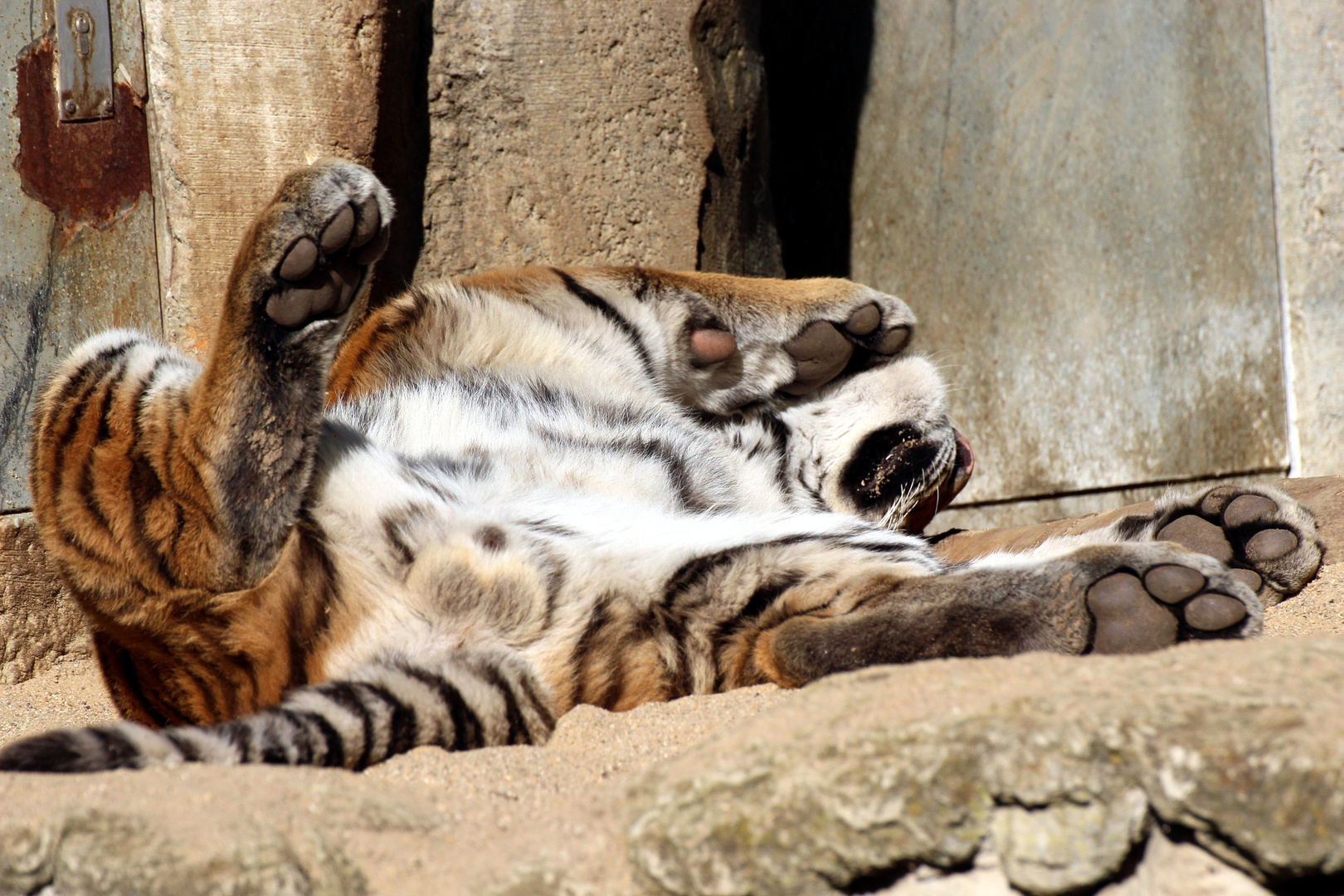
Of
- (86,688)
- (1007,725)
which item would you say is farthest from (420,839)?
(86,688)

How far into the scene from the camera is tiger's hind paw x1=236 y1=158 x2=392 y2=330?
1.84 m

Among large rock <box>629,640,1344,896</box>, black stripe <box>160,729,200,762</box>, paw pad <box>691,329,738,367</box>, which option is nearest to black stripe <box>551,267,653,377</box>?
paw pad <box>691,329,738,367</box>

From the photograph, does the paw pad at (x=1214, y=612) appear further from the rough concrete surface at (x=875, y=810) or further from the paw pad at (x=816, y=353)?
the paw pad at (x=816, y=353)

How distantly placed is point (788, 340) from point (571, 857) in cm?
180

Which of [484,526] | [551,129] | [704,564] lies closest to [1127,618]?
[704,564]

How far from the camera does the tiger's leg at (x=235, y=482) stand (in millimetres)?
1839

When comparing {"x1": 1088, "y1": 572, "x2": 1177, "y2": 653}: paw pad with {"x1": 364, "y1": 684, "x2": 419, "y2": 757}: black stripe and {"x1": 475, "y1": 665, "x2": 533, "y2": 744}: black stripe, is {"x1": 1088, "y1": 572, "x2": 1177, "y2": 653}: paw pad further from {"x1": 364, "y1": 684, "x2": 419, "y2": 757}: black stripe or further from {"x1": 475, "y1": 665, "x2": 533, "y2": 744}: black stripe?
{"x1": 364, "y1": 684, "x2": 419, "y2": 757}: black stripe

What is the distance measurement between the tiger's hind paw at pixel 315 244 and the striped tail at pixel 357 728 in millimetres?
602

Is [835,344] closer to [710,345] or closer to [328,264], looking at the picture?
[710,345]

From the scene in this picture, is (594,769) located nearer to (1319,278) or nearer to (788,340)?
(788,340)

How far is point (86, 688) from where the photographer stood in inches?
120

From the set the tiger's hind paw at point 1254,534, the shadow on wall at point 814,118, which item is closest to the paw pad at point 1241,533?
the tiger's hind paw at point 1254,534

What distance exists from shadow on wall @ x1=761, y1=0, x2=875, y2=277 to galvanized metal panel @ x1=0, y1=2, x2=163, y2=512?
7.58ft

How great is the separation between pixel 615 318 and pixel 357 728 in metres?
1.32
